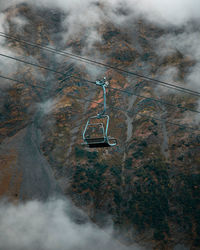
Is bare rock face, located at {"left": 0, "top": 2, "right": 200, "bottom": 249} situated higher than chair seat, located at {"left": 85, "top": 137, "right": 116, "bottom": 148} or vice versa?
bare rock face, located at {"left": 0, "top": 2, "right": 200, "bottom": 249}

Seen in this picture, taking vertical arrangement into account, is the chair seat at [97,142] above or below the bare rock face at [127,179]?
below

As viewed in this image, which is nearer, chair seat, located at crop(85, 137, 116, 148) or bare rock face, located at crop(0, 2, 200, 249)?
chair seat, located at crop(85, 137, 116, 148)

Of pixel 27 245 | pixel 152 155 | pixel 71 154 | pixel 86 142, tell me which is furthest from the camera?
pixel 71 154

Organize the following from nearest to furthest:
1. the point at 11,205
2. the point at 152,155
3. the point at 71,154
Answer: the point at 11,205
the point at 152,155
the point at 71,154

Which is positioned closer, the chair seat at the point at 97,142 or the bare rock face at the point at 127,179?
the chair seat at the point at 97,142

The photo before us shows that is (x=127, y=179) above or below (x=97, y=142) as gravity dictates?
above

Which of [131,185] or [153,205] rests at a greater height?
[131,185]

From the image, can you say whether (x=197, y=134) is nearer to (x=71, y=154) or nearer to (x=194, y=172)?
(x=194, y=172)

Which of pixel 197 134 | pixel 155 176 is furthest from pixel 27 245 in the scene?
pixel 197 134

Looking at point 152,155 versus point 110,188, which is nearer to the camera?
point 110,188

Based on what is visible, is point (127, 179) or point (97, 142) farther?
point (127, 179)

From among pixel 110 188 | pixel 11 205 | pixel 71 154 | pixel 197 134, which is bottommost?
pixel 11 205
